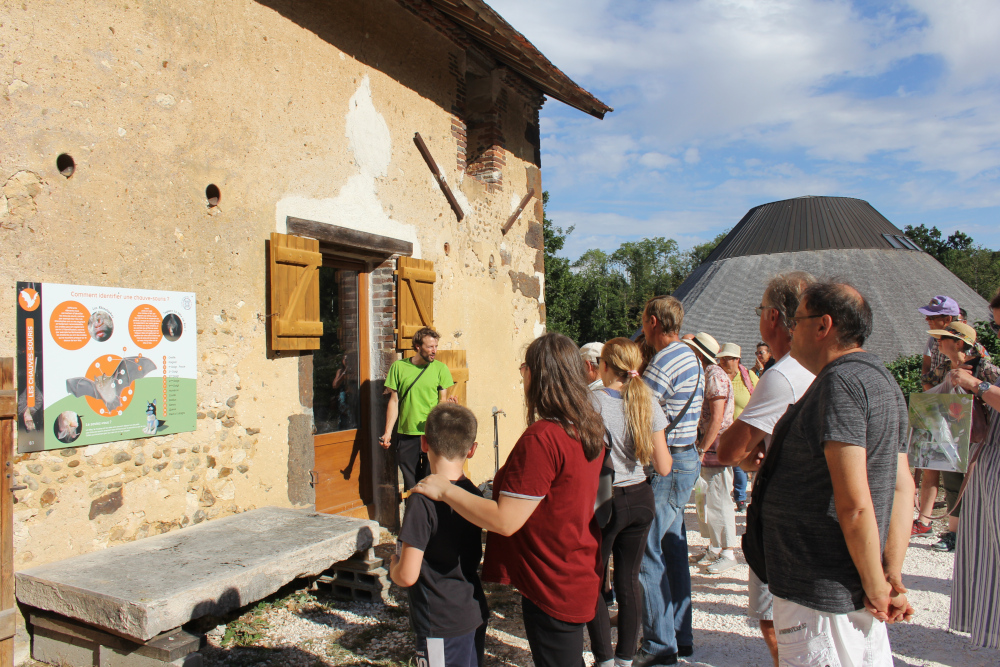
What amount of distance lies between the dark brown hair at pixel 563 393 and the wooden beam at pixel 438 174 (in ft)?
12.9

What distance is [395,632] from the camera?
3.47 metres

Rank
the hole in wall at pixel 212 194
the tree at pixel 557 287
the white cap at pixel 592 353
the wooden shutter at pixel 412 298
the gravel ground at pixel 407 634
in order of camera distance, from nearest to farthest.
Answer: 1. the gravel ground at pixel 407 634
2. the hole in wall at pixel 212 194
3. the white cap at pixel 592 353
4. the wooden shutter at pixel 412 298
5. the tree at pixel 557 287

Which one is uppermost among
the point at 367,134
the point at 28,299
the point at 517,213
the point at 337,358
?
the point at 367,134

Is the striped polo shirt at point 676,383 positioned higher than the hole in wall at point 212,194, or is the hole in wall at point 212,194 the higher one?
the hole in wall at point 212,194

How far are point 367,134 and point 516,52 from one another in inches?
82.9

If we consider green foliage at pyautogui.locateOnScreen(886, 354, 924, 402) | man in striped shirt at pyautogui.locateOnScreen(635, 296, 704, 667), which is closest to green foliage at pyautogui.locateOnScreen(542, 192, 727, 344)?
green foliage at pyautogui.locateOnScreen(886, 354, 924, 402)

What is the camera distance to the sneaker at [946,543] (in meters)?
4.80

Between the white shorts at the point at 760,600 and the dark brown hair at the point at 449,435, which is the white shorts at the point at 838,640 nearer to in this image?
the white shorts at the point at 760,600

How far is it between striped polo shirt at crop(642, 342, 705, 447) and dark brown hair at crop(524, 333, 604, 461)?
3.29 feet

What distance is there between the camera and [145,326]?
3504mm

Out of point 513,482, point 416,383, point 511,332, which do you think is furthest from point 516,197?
point 513,482

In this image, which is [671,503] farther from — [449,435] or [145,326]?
[145,326]

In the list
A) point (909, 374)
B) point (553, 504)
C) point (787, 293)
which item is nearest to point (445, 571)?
point (553, 504)

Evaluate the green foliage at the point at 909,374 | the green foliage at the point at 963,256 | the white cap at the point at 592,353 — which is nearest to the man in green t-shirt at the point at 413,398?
the white cap at the point at 592,353
